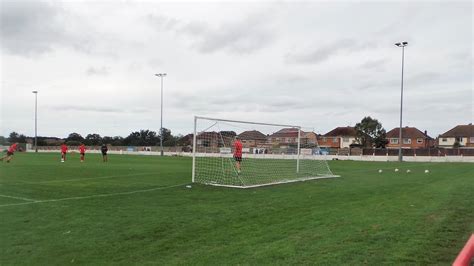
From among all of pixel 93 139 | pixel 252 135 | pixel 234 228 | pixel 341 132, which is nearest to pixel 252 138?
pixel 252 135

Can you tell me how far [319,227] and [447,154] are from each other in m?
51.3

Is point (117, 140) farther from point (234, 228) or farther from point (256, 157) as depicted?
point (234, 228)

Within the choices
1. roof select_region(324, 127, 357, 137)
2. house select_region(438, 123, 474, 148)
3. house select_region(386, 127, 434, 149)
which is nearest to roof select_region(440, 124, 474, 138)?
house select_region(438, 123, 474, 148)

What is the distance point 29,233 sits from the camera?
24.9ft

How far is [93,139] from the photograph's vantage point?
121 m

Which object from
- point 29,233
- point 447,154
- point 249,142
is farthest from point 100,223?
point 447,154

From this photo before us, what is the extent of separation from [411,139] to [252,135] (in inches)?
3574

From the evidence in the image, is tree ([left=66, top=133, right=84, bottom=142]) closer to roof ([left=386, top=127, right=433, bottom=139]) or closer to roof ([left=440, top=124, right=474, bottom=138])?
roof ([left=386, top=127, right=433, bottom=139])

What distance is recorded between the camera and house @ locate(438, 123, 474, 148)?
95.5 m

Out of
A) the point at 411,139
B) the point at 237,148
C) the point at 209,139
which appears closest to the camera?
the point at 209,139

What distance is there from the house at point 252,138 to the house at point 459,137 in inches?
3445

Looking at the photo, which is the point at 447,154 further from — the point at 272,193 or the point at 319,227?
the point at 319,227

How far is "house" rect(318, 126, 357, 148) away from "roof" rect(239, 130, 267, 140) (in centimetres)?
8669

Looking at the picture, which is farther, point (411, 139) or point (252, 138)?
point (411, 139)
